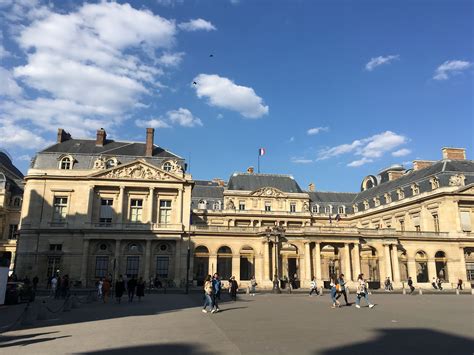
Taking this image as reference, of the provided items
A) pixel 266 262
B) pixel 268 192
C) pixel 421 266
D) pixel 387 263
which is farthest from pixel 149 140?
pixel 421 266

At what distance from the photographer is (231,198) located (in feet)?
216

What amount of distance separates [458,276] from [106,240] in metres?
43.4

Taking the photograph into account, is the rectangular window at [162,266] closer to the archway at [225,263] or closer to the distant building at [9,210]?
the archway at [225,263]

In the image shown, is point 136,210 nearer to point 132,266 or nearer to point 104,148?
point 132,266

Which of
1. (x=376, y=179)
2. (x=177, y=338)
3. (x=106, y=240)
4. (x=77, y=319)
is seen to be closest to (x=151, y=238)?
(x=106, y=240)

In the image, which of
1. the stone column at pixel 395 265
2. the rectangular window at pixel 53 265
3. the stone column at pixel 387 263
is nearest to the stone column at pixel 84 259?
the rectangular window at pixel 53 265

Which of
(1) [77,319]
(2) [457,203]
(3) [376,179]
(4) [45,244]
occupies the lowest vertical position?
(1) [77,319]

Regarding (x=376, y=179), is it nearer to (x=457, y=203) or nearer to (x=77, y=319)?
(x=457, y=203)

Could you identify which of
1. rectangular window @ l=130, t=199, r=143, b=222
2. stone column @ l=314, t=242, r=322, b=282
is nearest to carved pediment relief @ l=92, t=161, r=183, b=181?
rectangular window @ l=130, t=199, r=143, b=222

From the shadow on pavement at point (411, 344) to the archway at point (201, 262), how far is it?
1424 inches

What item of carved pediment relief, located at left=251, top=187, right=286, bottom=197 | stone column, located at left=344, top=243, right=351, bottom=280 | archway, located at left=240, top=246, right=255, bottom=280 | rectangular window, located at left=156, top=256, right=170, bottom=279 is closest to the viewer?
rectangular window, located at left=156, top=256, right=170, bottom=279

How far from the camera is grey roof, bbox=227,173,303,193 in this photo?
223 ft

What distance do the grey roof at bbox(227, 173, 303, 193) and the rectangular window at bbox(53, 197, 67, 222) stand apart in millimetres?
27524

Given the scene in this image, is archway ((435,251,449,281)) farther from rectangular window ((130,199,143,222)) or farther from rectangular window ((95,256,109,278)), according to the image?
rectangular window ((95,256,109,278))
